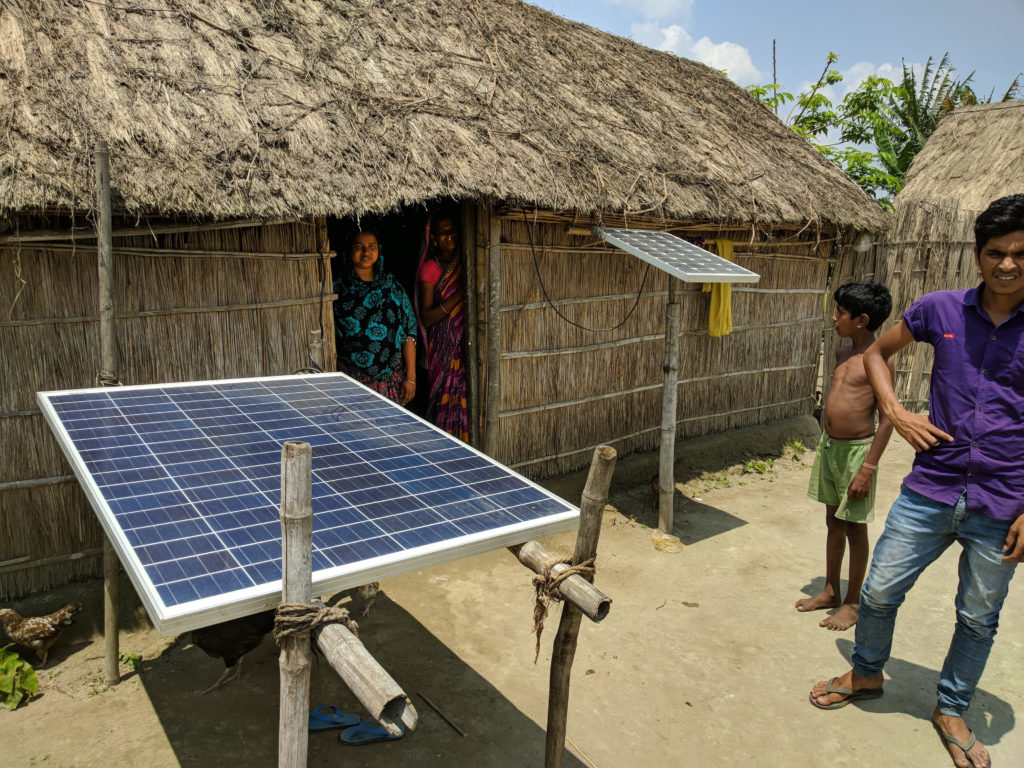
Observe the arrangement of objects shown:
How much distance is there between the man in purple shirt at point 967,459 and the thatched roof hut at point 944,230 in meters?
6.39

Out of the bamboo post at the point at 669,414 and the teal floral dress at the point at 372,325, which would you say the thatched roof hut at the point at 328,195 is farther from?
the bamboo post at the point at 669,414

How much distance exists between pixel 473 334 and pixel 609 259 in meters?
1.60

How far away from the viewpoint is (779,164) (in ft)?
26.2

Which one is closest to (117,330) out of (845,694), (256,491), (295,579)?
(256,491)

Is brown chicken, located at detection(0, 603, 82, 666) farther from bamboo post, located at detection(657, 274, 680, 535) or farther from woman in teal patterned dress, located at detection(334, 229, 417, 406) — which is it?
bamboo post, located at detection(657, 274, 680, 535)

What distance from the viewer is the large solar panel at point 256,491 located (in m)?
1.95

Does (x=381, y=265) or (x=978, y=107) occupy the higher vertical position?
(x=978, y=107)

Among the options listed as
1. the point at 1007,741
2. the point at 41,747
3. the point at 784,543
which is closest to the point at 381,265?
the point at 41,747

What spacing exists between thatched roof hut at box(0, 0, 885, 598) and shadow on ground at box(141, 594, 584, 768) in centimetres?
109

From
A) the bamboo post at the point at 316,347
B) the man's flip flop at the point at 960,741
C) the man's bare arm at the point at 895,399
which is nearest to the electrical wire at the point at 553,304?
the bamboo post at the point at 316,347

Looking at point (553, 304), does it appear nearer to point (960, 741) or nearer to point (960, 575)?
point (960, 575)

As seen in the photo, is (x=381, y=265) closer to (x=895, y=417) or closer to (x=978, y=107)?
(x=895, y=417)

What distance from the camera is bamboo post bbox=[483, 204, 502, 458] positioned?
532 cm

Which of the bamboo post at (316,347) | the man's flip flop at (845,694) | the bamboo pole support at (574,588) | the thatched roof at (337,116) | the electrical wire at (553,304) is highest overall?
the thatched roof at (337,116)
